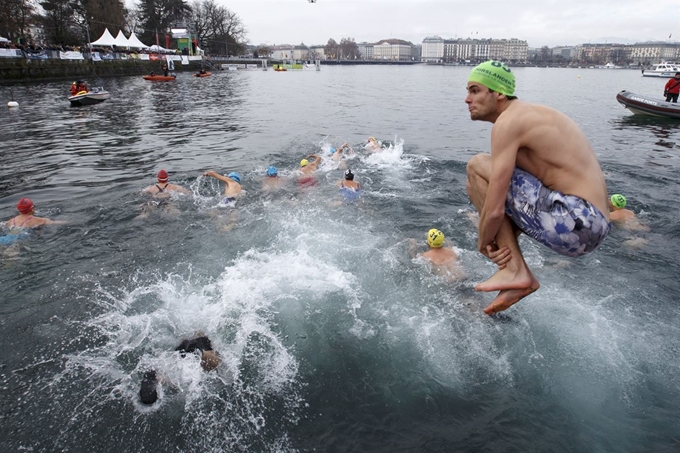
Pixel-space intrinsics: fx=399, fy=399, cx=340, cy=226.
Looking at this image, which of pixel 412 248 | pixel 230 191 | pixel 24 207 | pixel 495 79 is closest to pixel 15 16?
pixel 24 207

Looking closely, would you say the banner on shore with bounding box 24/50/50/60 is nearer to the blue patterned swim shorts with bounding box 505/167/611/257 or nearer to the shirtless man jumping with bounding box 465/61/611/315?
the shirtless man jumping with bounding box 465/61/611/315

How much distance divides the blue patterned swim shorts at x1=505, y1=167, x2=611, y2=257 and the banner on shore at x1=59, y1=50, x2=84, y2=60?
163ft

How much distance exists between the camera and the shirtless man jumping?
2660 mm

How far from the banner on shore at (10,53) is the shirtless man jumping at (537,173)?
42724 millimetres

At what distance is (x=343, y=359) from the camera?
4902 millimetres

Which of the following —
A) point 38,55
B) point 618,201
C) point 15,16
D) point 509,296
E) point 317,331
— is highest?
point 15,16

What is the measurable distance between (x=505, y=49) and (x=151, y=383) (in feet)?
716

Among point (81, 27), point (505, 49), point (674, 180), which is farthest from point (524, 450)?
point (505, 49)

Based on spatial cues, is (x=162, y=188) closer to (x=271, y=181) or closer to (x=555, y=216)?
(x=271, y=181)

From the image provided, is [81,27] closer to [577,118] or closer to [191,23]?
[191,23]

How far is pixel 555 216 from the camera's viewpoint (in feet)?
9.04

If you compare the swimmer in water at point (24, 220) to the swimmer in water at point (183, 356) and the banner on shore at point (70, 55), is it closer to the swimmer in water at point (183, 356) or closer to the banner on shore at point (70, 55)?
the swimmer in water at point (183, 356)

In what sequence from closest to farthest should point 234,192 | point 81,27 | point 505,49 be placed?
point 234,192 < point 81,27 < point 505,49

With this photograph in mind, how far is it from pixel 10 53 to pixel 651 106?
155 feet
